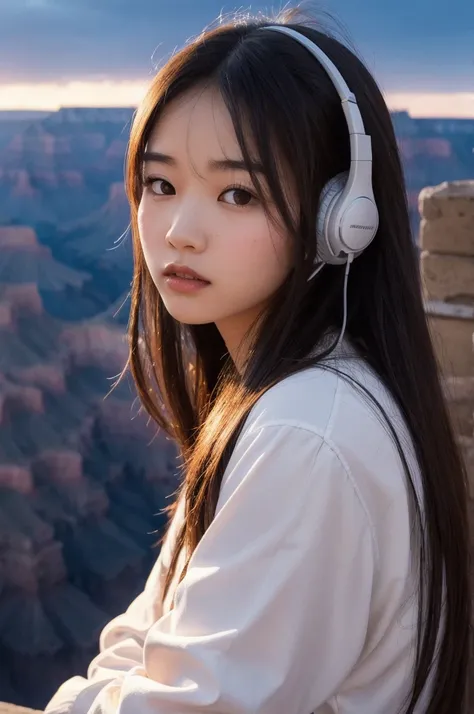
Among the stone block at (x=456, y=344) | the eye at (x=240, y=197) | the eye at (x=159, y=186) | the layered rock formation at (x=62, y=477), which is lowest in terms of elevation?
the layered rock formation at (x=62, y=477)

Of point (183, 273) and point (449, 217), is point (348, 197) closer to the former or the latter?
point (183, 273)

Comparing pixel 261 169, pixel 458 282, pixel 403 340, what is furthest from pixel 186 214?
pixel 458 282

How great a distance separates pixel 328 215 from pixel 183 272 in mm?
164

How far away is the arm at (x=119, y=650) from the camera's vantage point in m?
0.88

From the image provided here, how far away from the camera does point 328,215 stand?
833 mm

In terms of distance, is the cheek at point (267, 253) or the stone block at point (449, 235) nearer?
the cheek at point (267, 253)

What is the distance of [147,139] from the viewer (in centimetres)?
90

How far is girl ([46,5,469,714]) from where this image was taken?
2.22 ft

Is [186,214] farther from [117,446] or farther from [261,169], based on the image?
[117,446]

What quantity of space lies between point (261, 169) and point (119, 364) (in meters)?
3.04

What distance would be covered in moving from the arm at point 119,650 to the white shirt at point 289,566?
0.12 meters

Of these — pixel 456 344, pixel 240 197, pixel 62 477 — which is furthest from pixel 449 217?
pixel 62 477

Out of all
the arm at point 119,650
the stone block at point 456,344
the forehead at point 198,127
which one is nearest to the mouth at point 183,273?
the forehead at point 198,127

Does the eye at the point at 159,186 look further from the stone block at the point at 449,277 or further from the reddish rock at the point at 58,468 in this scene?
the reddish rock at the point at 58,468
